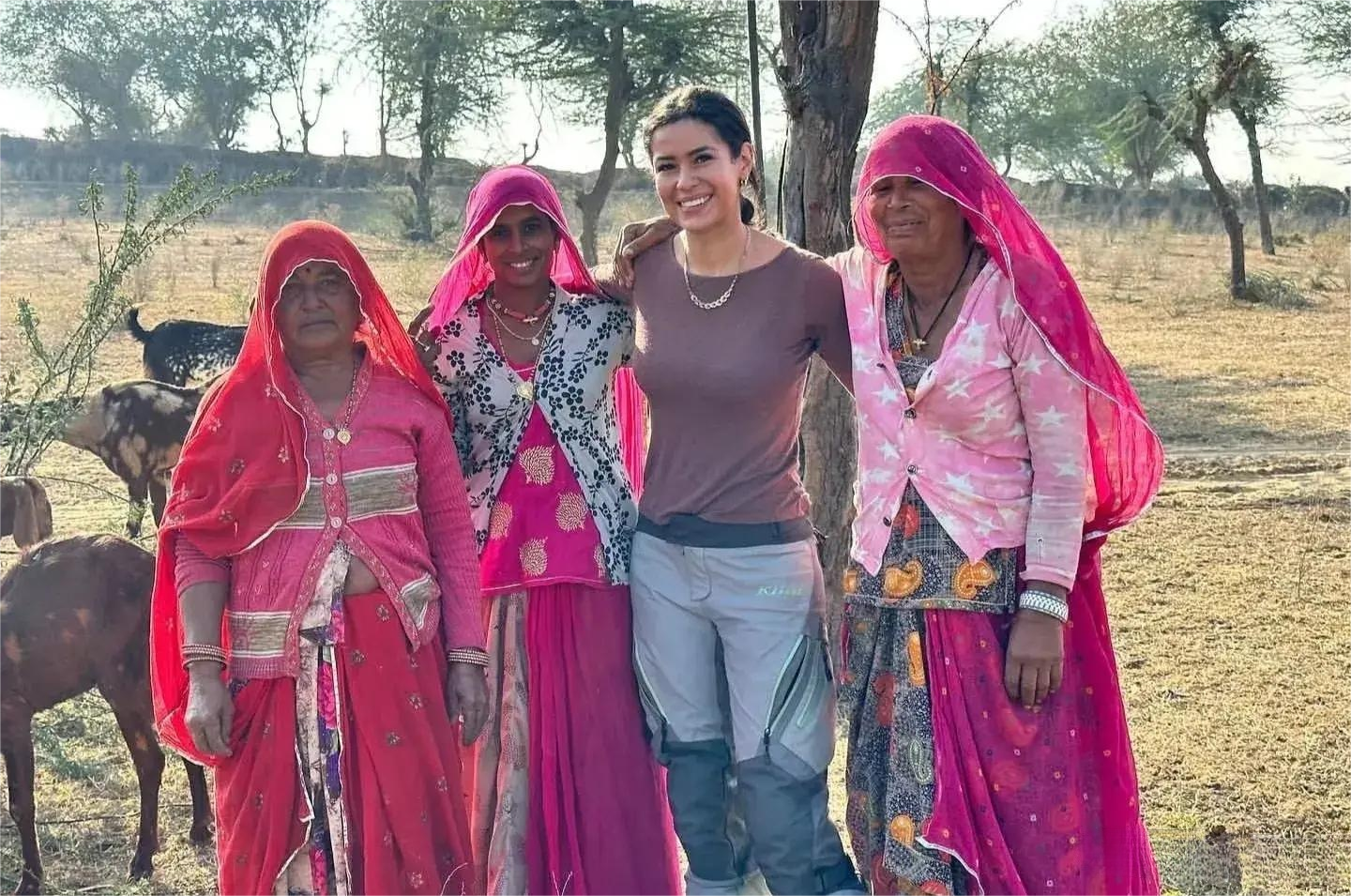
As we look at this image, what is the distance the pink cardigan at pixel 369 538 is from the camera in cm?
246

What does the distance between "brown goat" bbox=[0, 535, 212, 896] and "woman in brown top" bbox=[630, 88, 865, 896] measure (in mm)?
1832

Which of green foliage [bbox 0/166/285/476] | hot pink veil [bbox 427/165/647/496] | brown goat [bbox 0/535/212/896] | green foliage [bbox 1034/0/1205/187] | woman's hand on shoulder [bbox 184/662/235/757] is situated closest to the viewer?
woman's hand on shoulder [bbox 184/662/235/757]

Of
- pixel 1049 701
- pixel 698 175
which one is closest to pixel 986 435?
pixel 1049 701

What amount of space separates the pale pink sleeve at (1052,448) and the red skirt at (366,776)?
4.03 feet

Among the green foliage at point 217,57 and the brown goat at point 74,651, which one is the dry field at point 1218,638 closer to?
the brown goat at point 74,651

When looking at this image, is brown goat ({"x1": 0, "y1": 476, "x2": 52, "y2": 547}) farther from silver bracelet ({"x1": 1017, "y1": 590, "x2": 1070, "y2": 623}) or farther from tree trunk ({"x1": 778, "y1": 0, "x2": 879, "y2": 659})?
silver bracelet ({"x1": 1017, "y1": 590, "x2": 1070, "y2": 623})

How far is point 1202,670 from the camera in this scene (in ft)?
16.0

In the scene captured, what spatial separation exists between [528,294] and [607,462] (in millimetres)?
410

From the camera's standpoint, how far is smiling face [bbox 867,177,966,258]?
234 centimetres

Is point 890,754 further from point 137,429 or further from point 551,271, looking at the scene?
point 137,429

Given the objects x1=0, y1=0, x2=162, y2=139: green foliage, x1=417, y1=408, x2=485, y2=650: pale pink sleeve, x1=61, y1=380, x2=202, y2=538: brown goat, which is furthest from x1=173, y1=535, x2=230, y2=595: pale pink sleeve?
x1=0, y1=0, x2=162, y2=139: green foliage

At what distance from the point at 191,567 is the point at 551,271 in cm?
98

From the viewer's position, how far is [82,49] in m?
33.2

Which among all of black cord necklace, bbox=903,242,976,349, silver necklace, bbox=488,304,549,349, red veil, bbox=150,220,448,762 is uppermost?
black cord necklace, bbox=903,242,976,349
